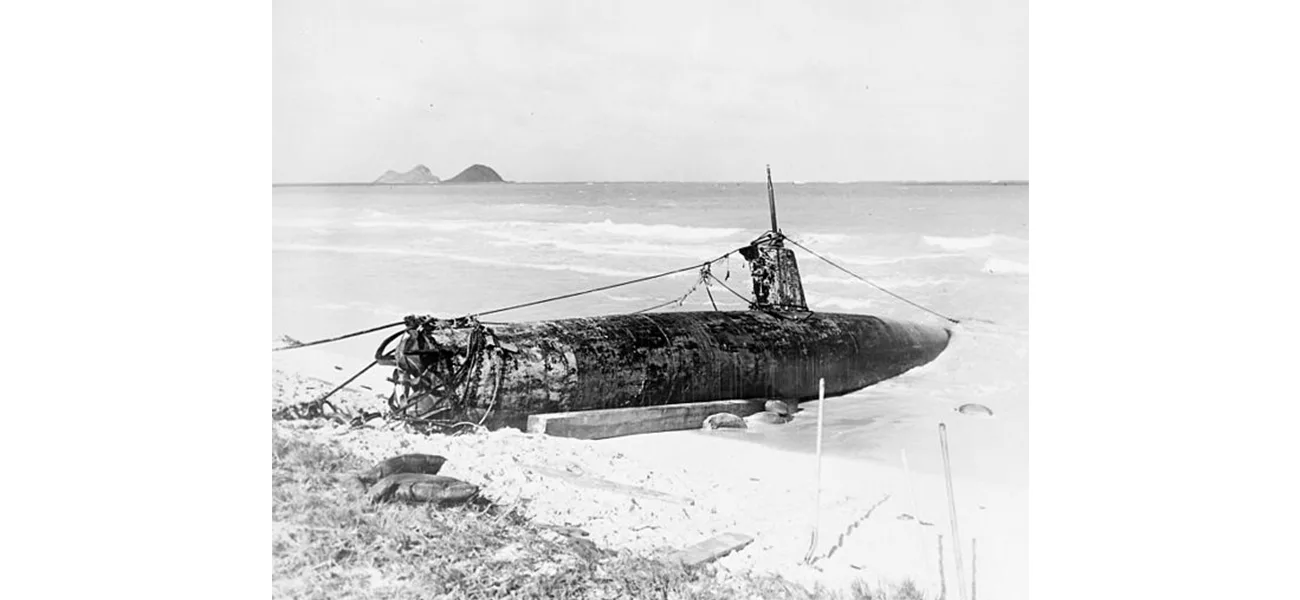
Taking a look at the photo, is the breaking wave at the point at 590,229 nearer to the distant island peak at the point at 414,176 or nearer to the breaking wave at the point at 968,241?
the distant island peak at the point at 414,176

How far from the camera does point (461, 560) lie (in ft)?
16.4

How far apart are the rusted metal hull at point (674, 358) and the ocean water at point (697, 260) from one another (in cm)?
6

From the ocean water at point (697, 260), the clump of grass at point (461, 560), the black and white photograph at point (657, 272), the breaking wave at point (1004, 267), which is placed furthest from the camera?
the breaking wave at point (1004, 267)

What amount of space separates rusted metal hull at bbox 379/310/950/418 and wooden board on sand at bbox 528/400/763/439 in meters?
0.03

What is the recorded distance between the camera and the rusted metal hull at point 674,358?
510cm

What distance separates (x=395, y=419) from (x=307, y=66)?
4.69ft

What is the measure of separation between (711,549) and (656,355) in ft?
2.54

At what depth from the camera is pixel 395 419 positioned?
5070mm

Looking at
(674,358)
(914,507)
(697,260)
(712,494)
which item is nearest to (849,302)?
(697,260)

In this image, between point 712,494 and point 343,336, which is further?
point 343,336

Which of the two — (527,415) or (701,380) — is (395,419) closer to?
(527,415)

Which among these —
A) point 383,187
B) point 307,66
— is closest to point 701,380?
point 383,187

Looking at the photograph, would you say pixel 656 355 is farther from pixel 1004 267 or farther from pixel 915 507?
pixel 1004 267

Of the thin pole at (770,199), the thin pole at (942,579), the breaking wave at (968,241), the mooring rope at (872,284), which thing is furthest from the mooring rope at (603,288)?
the thin pole at (942,579)
